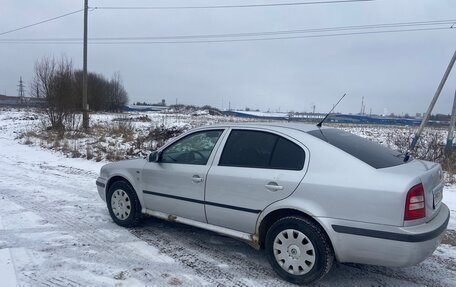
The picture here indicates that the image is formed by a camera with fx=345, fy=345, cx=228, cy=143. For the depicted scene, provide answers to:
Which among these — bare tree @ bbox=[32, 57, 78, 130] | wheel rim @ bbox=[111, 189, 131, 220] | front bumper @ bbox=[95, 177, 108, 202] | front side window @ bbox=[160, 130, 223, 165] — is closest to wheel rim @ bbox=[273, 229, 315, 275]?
front side window @ bbox=[160, 130, 223, 165]

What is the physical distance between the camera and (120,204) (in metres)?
5.21

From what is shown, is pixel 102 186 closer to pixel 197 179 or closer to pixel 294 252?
pixel 197 179

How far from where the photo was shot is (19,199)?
6562 mm

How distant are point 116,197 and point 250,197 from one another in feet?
8.05

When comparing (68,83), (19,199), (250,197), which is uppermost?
(68,83)

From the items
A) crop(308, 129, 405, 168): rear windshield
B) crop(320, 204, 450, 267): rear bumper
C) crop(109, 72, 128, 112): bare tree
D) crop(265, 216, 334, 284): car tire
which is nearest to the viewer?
crop(320, 204, 450, 267): rear bumper

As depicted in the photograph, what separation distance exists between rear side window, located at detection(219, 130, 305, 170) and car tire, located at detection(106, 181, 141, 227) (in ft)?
5.57

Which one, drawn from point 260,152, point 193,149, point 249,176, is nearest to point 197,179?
point 193,149

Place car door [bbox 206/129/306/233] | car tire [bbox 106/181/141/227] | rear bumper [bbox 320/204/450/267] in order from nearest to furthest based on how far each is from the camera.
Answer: rear bumper [bbox 320/204/450/267] → car door [bbox 206/129/306/233] → car tire [bbox 106/181/141/227]

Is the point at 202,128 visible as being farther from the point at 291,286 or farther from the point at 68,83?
the point at 68,83

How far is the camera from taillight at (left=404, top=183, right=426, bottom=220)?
9.99 ft

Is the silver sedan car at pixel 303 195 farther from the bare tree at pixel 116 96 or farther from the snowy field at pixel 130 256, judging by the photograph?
the bare tree at pixel 116 96

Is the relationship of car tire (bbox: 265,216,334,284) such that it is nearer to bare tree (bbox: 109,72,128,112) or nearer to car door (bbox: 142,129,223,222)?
car door (bbox: 142,129,223,222)

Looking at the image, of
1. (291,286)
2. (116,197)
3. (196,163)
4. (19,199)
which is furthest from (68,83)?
(291,286)
